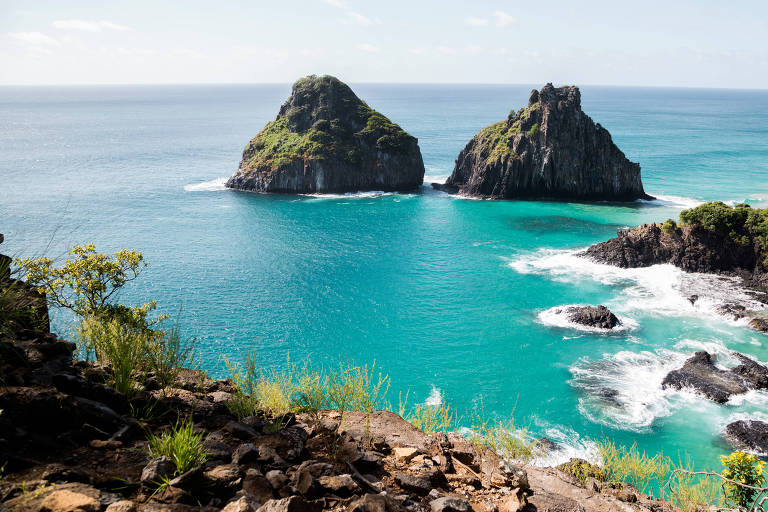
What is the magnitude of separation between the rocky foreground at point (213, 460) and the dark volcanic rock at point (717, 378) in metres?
33.9

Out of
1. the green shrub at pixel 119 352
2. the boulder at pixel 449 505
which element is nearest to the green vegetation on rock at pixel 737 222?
the boulder at pixel 449 505

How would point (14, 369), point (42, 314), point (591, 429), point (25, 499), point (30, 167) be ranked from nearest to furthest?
point (25, 499)
point (14, 369)
point (42, 314)
point (591, 429)
point (30, 167)

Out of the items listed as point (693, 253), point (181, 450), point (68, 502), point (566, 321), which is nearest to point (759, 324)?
point (693, 253)

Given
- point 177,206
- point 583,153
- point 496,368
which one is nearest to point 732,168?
point 583,153

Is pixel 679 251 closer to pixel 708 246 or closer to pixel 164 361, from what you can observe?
pixel 708 246

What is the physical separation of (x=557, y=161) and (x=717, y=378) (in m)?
77.5

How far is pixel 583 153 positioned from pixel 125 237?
100 m

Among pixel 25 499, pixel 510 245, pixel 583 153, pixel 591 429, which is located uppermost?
pixel 583 153

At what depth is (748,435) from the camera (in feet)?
117

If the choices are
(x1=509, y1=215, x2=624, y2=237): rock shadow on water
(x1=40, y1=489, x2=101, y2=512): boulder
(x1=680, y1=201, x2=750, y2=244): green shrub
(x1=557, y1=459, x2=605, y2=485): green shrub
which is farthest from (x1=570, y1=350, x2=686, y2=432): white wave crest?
(x1=509, y1=215, x2=624, y2=237): rock shadow on water

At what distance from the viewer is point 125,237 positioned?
262 ft

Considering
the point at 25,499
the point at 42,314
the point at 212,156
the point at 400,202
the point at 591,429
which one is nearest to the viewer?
the point at 25,499

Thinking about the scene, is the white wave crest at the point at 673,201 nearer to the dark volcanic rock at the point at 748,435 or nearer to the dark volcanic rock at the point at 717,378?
the dark volcanic rock at the point at 717,378

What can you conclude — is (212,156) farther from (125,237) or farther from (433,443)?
(433,443)
